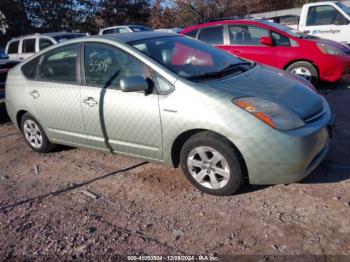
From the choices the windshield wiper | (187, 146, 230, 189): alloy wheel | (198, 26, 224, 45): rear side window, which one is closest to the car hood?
the windshield wiper

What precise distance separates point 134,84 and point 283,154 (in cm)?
156

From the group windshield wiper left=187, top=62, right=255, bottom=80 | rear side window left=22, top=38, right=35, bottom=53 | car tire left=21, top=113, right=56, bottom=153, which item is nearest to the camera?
windshield wiper left=187, top=62, right=255, bottom=80

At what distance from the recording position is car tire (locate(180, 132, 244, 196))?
136 inches

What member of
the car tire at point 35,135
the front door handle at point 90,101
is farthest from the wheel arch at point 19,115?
the front door handle at point 90,101

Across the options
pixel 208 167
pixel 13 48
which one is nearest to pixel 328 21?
pixel 208 167

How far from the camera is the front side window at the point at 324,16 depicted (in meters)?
10.1

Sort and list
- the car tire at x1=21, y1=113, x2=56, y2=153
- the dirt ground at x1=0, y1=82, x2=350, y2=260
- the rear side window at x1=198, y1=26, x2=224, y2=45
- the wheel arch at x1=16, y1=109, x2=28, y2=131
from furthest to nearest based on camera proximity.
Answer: the rear side window at x1=198, y1=26, x2=224, y2=45 → the wheel arch at x1=16, y1=109, x2=28, y2=131 → the car tire at x1=21, y1=113, x2=56, y2=153 → the dirt ground at x1=0, y1=82, x2=350, y2=260

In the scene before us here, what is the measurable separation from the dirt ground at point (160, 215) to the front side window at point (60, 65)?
45.7 inches

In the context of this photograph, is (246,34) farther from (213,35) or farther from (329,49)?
(329,49)

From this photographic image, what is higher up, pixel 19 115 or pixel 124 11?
pixel 19 115

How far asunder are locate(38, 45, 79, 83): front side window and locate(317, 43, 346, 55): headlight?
5.03 meters

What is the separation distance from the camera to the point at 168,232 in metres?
3.24

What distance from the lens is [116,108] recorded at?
405 cm

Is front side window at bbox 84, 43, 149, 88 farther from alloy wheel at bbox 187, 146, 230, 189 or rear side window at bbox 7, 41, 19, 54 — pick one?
rear side window at bbox 7, 41, 19, 54
